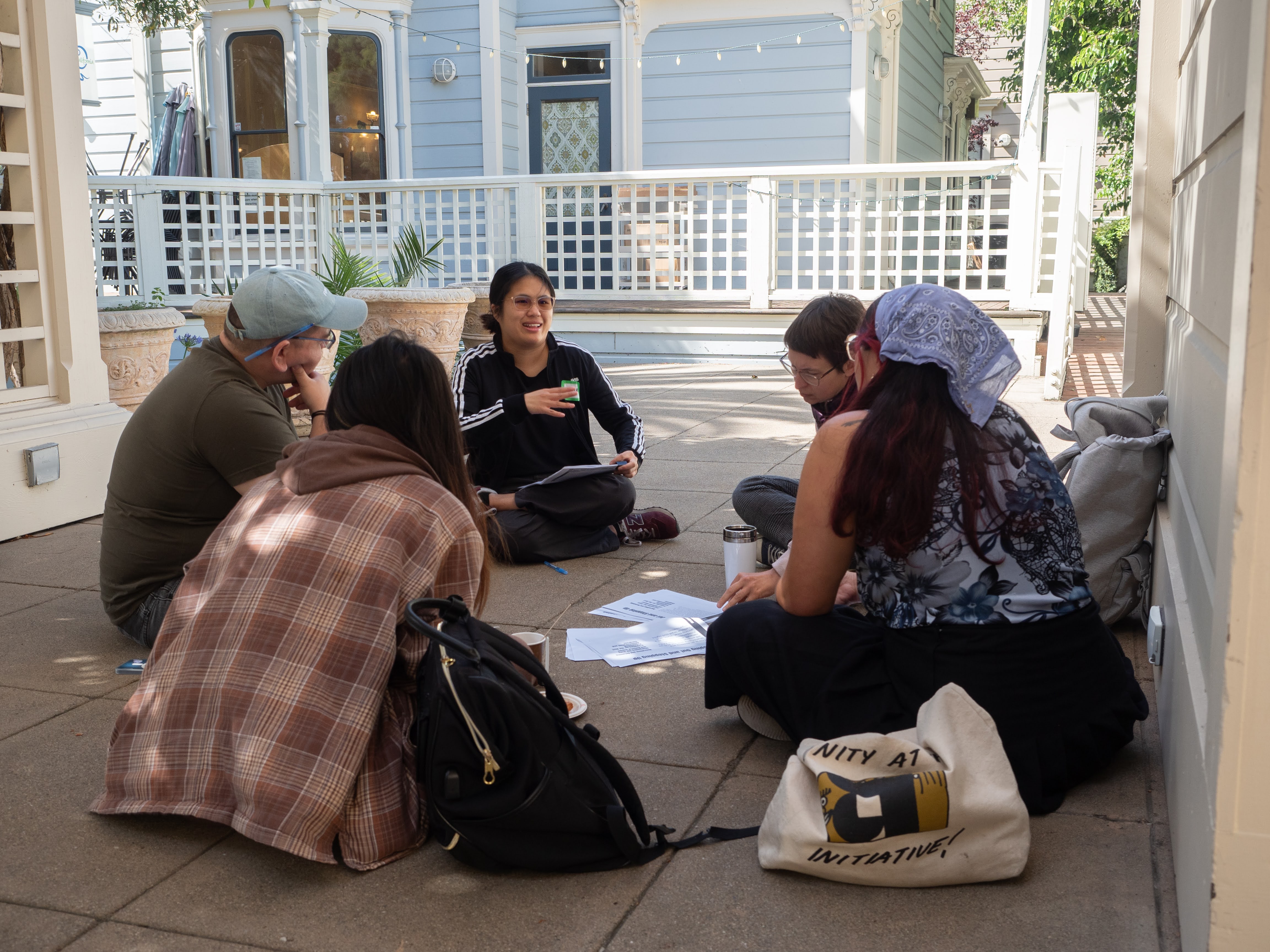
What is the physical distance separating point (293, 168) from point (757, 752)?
1215cm

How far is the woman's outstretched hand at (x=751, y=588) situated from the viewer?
11.1 feet

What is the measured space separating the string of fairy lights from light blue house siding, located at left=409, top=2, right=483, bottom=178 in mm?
40

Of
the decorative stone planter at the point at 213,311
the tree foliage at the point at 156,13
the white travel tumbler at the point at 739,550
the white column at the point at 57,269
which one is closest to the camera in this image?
the white travel tumbler at the point at 739,550

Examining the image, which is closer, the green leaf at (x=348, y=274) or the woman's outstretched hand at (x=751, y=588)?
the woman's outstretched hand at (x=751, y=588)

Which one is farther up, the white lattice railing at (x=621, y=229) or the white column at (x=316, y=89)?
the white column at (x=316, y=89)

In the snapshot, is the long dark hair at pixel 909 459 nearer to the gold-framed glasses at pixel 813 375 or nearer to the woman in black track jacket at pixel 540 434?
the gold-framed glasses at pixel 813 375

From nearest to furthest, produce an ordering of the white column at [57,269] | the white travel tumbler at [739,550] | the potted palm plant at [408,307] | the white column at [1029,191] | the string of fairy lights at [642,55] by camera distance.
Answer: the white travel tumbler at [739,550] < the white column at [57,269] < the potted palm plant at [408,307] < the white column at [1029,191] < the string of fairy lights at [642,55]

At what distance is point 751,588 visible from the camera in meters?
3.41

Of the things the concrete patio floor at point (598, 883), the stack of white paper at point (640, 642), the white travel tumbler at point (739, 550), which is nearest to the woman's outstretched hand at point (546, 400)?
the white travel tumbler at point (739, 550)

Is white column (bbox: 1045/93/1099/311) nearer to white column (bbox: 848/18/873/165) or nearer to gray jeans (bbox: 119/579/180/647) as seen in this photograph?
white column (bbox: 848/18/873/165)

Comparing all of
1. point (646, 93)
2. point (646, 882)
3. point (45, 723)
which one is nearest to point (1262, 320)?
point (646, 882)

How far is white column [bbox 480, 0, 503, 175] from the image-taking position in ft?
43.9

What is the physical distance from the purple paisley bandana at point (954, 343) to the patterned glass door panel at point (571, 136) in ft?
38.9

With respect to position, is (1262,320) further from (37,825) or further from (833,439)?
(37,825)
